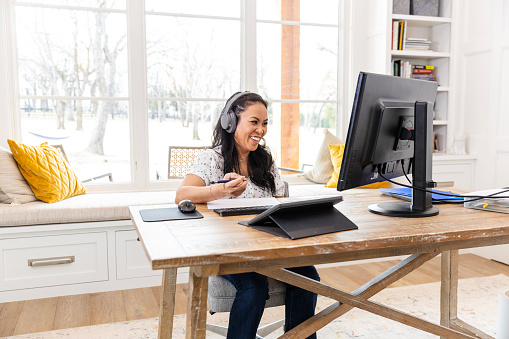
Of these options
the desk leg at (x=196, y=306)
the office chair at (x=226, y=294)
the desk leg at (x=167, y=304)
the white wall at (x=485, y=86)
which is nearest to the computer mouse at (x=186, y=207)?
the desk leg at (x=167, y=304)

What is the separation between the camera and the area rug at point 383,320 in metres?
2.31

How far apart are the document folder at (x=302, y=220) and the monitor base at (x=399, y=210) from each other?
0.82ft

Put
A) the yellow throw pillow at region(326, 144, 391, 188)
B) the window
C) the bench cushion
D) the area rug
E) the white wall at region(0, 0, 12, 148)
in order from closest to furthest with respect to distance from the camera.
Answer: the area rug, the bench cushion, the white wall at region(0, 0, 12, 148), the window, the yellow throw pillow at region(326, 144, 391, 188)

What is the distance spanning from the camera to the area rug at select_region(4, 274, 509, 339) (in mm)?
2314

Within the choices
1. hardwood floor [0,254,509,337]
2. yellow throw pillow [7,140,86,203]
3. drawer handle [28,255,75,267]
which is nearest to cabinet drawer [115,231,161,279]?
hardwood floor [0,254,509,337]

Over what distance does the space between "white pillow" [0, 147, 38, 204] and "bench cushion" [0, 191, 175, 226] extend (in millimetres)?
66

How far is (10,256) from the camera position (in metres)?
2.70

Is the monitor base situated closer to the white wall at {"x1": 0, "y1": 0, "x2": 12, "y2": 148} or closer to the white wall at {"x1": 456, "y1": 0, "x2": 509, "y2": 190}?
the white wall at {"x1": 456, "y1": 0, "x2": 509, "y2": 190}

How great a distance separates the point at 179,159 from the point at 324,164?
1.20 meters

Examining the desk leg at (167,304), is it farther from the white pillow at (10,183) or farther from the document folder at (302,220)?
the white pillow at (10,183)

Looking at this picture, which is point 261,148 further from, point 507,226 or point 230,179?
point 507,226

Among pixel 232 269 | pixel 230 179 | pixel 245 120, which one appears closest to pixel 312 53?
pixel 245 120

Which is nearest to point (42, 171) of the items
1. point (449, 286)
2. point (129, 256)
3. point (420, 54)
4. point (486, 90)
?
point (129, 256)

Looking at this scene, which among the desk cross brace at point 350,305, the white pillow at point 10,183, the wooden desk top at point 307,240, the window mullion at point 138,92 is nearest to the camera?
the wooden desk top at point 307,240
